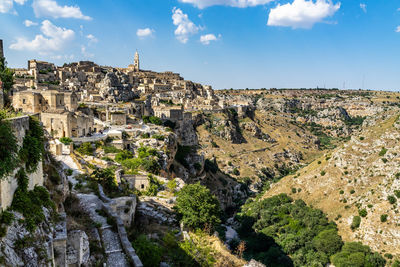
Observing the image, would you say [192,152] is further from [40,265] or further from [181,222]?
[40,265]

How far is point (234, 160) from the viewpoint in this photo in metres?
63.4

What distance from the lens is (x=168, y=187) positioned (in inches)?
946

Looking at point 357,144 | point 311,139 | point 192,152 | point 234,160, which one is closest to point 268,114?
point 311,139

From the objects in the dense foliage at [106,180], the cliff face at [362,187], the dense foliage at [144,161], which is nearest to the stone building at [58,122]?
the dense foliage at [144,161]

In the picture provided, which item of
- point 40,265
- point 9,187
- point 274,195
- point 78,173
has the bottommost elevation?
point 274,195

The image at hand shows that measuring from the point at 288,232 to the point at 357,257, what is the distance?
1000cm

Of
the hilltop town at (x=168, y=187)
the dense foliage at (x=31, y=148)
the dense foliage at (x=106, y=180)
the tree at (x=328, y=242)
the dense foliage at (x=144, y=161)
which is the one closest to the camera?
the dense foliage at (x=31, y=148)

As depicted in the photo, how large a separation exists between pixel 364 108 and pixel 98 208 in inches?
5369

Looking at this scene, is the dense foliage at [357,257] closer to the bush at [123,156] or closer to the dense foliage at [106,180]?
A: the bush at [123,156]

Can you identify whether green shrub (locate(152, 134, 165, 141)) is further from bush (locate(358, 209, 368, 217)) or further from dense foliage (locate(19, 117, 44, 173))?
dense foliage (locate(19, 117, 44, 173))

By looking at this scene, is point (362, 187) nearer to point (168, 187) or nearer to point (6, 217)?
point (168, 187)

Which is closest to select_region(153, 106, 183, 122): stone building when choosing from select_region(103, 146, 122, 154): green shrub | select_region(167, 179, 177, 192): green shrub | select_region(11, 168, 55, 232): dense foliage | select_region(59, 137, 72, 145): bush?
select_region(103, 146, 122, 154): green shrub

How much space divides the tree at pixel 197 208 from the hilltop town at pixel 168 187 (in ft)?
0.28

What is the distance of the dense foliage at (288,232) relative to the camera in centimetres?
3136
